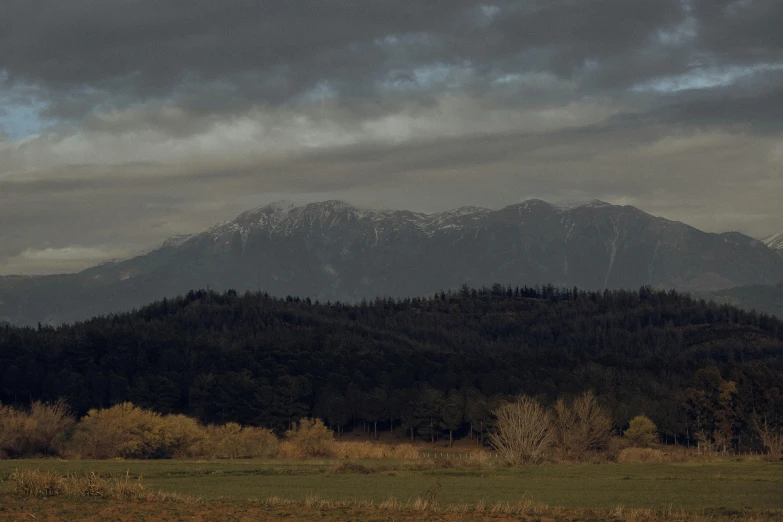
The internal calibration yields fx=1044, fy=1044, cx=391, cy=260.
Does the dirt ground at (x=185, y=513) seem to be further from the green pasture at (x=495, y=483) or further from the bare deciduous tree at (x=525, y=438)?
the bare deciduous tree at (x=525, y=438)

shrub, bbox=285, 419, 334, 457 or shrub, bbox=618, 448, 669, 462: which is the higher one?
shrub, bbox=285, 419, 334, 457

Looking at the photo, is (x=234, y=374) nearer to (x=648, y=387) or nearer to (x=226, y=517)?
(x=648, y=387)

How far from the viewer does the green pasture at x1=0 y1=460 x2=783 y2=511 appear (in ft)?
218

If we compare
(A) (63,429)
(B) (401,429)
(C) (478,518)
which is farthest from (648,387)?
(C) (478,518)

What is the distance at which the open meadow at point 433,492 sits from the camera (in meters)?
54.5

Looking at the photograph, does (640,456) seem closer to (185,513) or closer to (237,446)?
(237,446)

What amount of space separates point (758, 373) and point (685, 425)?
599 inches

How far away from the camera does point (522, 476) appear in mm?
87938

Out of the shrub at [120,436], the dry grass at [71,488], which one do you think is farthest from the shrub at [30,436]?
the dry grass at [71,488]

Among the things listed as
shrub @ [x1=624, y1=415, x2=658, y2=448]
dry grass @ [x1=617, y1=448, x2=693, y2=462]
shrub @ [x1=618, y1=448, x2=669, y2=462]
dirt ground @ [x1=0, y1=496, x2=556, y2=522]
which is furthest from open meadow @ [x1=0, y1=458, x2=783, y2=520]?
shrub @ [x1=624, y1=415, x2=658, y2=448]

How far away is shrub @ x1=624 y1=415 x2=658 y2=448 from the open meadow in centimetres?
4220

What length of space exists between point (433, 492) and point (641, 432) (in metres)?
88.2

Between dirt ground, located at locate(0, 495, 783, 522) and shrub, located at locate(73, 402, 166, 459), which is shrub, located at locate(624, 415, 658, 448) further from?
dirt ground, located at locate(0, 495, 783, 522)

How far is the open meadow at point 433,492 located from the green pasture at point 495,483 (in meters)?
0.08
